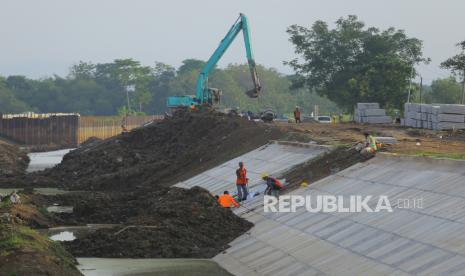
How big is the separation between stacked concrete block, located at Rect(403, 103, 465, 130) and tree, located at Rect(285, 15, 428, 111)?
31979 millimetres

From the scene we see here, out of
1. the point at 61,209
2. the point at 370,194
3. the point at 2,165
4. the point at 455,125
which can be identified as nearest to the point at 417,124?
the point at 455,125

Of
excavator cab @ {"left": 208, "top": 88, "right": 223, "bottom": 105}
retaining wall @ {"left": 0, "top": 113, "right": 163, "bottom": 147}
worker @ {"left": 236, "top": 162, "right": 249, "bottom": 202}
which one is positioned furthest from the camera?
retaining wall @ {"left": 0, "top": 113, "right": 163, "bottom": 147}

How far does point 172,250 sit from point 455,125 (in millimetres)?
28500

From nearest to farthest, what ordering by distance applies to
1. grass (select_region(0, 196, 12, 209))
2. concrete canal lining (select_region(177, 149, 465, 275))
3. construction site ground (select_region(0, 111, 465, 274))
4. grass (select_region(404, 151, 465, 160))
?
1. concrete canal lining (select_region(177, 149, 465, 275))
2. grass (select_region(404, 151, 465, 160))
3. construction site ground (select_region(0, 111, 465, 274))
4. grass (select_region(0, 196, 12, 209))

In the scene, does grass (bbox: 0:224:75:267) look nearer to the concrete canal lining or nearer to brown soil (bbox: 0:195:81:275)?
brown soil (bbox: 0:195:81:275)

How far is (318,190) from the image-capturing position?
3647 centimetres

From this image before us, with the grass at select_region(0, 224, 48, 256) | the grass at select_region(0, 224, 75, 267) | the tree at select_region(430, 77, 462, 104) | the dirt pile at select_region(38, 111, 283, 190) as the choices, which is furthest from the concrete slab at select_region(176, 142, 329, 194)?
the tree at select_region(430, 77, 462, 104)

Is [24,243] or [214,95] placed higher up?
[214,95]

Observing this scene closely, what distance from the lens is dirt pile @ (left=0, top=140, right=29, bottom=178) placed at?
73.8 m

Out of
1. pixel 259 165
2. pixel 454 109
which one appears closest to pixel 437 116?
pixel 454 109

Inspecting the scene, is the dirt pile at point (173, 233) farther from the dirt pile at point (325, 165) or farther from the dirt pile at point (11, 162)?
the dirt pile at point (11, 162)

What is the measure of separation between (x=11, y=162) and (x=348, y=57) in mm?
40774

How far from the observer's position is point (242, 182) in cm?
3906

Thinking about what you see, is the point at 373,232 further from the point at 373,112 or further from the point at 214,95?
the point at 214,95
